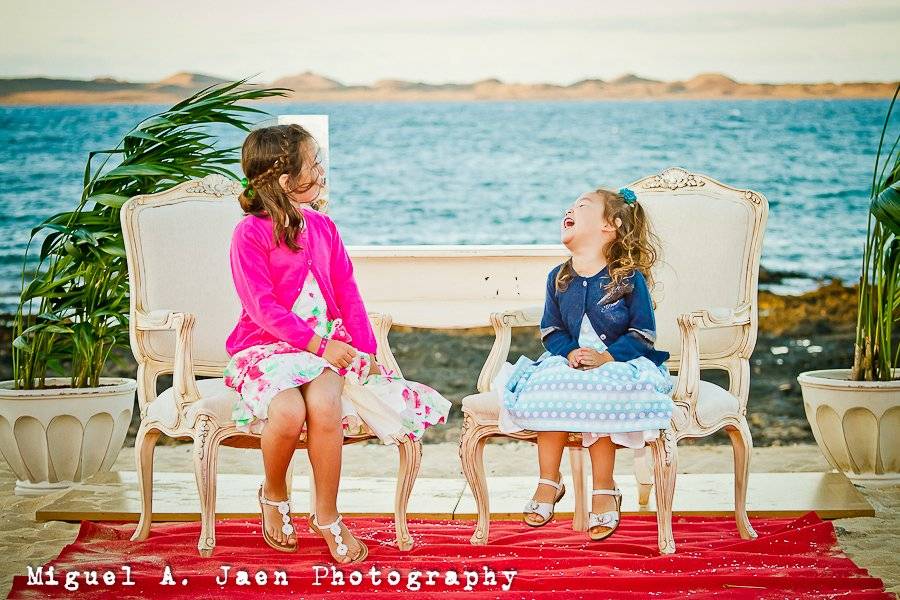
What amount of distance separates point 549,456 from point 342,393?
1.91ft

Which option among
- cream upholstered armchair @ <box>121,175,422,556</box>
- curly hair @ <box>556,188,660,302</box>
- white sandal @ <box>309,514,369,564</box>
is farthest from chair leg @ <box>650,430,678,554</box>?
white sandal @ <box>309,514,369,564</box>

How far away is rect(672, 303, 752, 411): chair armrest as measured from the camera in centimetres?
321

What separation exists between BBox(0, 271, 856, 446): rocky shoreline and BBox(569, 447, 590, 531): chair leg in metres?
6.28

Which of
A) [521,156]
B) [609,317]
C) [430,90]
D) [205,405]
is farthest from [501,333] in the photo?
[521,156]

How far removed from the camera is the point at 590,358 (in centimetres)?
314

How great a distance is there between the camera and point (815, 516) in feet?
11.3

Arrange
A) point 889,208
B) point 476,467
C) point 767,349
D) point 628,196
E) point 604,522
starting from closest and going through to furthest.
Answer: point 604,522
point 476,467
point 628,196
point 889,208
point 767,349

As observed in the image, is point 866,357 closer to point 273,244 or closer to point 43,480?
point 273,244

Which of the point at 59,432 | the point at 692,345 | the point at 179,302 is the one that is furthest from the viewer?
the point at 59,432

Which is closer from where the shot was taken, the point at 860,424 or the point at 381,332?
the point at 381,332

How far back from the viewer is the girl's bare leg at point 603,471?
3066mm

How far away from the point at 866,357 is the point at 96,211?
9.45ft

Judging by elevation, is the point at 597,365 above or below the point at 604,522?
above

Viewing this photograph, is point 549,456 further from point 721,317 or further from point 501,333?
point 721,317
